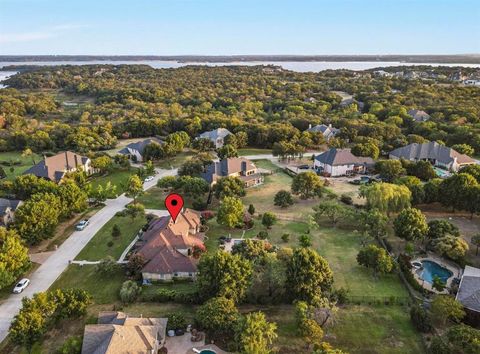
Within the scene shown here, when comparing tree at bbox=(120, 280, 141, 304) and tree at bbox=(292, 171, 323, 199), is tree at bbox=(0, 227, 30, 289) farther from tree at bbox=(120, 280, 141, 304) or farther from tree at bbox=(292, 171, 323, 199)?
tree at bbox=(292, 171, 323, 199)

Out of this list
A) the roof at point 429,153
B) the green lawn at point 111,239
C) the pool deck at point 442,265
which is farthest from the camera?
the roof at point 429,153

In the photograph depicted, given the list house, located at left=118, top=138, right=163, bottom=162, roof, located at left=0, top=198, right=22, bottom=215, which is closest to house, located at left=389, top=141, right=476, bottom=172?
house, located at left=118, top=138, right=163, bottom=162

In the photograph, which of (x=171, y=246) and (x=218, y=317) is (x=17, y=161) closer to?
(x=171, y=246)

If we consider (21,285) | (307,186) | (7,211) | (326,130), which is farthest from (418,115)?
(21,285)

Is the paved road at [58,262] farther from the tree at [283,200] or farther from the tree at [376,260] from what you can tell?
the tree at [376,260]

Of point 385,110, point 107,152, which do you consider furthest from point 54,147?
point 385,110

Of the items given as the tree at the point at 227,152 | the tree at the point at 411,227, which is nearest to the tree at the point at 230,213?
the tree at the point at 411,227
